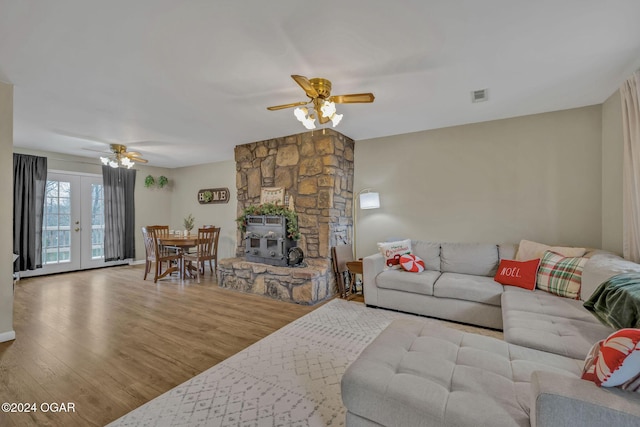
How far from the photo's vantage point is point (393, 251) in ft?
11.8

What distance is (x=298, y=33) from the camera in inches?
73.0

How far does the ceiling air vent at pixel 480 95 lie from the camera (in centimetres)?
273

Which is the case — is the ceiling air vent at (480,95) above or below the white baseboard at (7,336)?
above

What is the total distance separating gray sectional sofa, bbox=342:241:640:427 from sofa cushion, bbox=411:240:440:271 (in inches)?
32.9

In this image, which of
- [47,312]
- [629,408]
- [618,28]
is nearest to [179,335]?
[47,312]

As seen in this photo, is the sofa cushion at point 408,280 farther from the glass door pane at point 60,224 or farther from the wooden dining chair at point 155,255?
the glass door pane at point 60,224

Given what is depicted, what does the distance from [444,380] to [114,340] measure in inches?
113

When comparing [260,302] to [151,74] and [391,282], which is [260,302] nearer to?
[391,282]

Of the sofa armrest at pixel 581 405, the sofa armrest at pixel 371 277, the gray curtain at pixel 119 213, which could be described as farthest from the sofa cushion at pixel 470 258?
the gray curtain at pixel 119 213

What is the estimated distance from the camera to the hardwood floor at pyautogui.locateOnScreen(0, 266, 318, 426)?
1792mm

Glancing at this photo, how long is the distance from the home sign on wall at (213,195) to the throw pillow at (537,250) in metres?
5.35

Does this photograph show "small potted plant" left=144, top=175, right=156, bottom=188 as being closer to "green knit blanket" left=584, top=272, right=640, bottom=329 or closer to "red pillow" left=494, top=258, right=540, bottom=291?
"red pillow" left=494, top=258, right=540, bottom=291

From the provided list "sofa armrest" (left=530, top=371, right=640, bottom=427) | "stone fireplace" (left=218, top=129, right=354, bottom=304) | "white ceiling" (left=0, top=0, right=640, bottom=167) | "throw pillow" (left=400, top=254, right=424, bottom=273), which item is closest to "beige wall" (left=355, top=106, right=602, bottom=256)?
"white ceiling" (left=0, top=0, right=640, bottom=167)

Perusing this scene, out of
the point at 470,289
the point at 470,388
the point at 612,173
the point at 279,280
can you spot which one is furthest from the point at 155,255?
the point at 612,173
